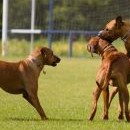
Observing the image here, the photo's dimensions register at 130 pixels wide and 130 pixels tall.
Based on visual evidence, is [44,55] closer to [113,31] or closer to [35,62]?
[35,62]

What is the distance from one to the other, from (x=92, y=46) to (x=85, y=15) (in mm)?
29269

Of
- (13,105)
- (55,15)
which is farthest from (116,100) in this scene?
(55,15)

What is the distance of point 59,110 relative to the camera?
41.8 ft

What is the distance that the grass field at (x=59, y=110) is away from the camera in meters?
10.2

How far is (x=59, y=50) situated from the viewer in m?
39.8

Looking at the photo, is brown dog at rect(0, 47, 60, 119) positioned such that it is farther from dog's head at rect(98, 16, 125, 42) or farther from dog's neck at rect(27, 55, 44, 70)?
dog's head at rect(98, 16, 125, 42)

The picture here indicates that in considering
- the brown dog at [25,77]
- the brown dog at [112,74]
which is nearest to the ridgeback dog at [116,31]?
the brown dog at [112,74]

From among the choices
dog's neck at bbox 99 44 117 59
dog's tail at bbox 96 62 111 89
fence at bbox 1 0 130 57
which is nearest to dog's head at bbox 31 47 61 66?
dog's neck at bbox 99 44 117 59

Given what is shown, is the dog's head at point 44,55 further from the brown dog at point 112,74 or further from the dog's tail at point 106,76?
the dog's tail at point 106,76

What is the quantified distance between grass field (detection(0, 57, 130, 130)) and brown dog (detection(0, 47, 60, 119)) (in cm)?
37

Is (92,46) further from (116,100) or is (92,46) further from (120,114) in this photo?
(116,100)

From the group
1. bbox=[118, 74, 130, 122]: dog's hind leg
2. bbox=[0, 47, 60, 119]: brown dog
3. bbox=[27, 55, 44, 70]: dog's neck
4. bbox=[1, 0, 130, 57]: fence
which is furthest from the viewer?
bbox=[1, 0, 130, 57]: fence

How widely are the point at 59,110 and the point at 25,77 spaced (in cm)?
177

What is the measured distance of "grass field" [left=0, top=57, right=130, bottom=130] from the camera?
10203 mm
